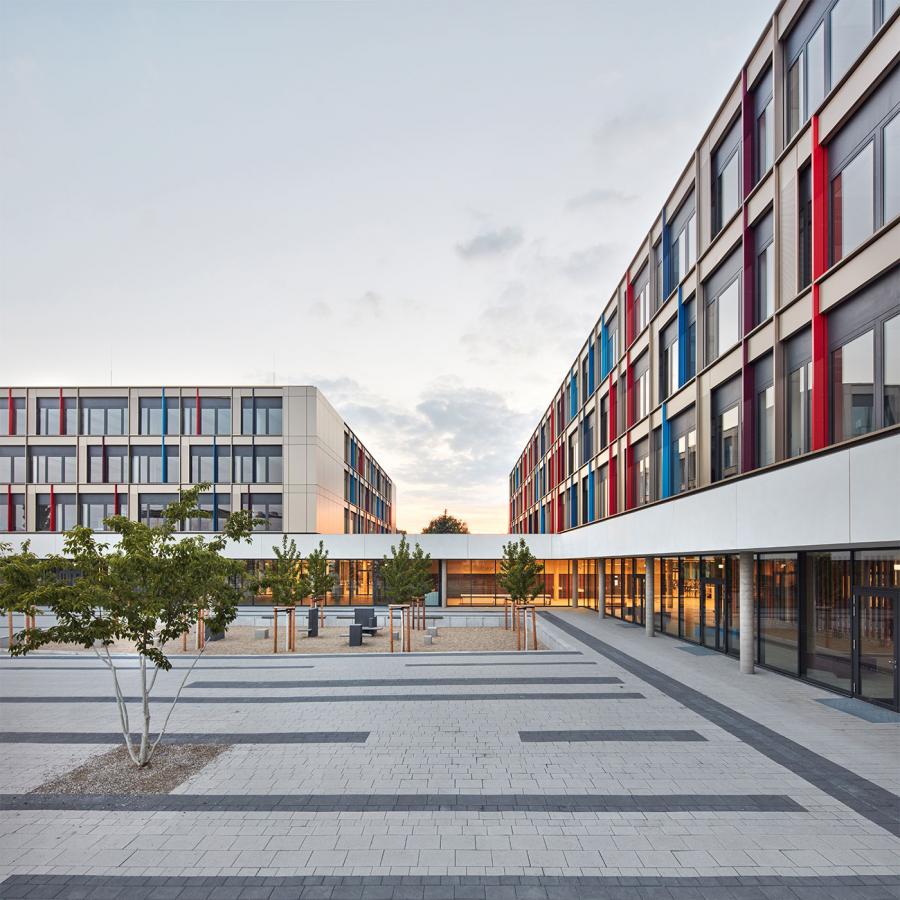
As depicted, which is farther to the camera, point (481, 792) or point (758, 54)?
point (758, 54)

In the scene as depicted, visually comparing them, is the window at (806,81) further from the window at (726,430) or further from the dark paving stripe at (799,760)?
the dark paving stripe at (799,760)

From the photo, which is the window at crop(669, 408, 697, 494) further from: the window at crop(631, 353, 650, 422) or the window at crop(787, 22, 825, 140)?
the window at crop(787, 22, 825, 140)

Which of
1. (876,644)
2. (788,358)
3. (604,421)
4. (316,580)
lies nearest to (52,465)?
(316,580)

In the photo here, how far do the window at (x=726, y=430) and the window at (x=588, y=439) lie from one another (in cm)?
1720

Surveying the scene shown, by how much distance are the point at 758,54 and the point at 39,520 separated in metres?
49.2

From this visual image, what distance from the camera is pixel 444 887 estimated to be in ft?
22.3

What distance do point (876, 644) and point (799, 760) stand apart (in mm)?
4804

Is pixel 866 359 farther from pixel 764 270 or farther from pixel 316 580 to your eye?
pixel 316 580

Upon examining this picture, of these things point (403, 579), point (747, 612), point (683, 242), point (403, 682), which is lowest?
point (403, 682)

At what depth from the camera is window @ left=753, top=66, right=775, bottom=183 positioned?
1742cm

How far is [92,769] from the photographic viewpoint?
34.4ft

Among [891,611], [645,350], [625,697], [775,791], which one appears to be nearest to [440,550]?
[645,350]

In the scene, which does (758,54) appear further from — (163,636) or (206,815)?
(206,815)

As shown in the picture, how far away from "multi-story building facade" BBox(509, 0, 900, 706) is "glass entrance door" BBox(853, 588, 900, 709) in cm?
4
